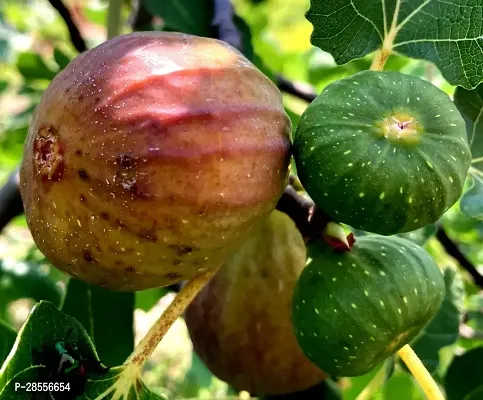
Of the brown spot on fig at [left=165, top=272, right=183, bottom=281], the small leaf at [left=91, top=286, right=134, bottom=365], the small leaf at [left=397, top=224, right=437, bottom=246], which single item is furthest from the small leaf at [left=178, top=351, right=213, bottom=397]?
the brown spot on fig at [left=165, top=272, right=183, bottom=281]

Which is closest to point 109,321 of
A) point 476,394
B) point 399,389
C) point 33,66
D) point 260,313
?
point 260,313

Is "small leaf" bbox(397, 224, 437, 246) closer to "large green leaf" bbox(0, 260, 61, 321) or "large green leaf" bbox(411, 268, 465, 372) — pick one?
"large green leaf" bbox(411, 268, 465, 372)

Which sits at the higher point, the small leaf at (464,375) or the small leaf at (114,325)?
the small leaf at (114,325)

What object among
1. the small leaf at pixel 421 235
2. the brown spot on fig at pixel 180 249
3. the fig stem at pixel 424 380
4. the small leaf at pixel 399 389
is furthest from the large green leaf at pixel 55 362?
the small leaf at pixel 399 389

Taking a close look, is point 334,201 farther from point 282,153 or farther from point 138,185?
point 138,185

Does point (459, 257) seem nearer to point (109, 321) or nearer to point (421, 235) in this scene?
point (421, 235)

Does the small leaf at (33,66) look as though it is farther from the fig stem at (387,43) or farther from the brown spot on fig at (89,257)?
the brown spot on fig at (89,257)
